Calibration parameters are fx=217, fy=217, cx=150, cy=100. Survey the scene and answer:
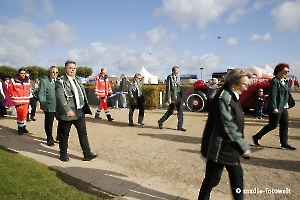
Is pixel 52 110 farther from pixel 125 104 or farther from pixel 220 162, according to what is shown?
pixel 125 104

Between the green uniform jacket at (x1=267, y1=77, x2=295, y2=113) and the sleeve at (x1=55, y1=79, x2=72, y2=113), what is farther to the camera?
the green uniform jacket at (x1=267, y1=77, x2=295, y2=113)

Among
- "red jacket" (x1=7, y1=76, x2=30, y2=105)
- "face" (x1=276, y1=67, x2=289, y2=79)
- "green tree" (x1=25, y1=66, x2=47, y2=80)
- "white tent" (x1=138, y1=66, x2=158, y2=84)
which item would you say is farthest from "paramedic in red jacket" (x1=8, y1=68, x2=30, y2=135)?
"green tree" (x1=25, y1=66, x2=47, y2=80)

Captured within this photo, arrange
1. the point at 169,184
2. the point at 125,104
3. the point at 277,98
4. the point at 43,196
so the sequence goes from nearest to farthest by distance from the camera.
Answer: the point at 43,196, the point at 169,184, the point at 277,98, the point at 125,104

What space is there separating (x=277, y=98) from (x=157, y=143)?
2800 mm

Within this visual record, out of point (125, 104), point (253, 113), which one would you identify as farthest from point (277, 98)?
point (125, 104)

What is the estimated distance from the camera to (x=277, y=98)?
4.43 metres

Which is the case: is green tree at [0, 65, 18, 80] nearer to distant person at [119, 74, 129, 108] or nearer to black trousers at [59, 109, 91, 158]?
distant person at [119, 74, 129, 108]

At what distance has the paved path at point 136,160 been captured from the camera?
3054 millimetres

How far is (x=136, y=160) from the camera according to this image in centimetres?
419

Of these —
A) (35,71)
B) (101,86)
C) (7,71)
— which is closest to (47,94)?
(101,86)

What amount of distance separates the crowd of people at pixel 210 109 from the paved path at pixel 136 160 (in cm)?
40

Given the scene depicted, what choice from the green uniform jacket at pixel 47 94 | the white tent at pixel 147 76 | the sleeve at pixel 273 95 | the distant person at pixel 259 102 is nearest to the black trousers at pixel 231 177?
the sleeve at pixel 273 95

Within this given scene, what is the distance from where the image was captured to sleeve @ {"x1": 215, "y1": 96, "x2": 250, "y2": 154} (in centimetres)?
212

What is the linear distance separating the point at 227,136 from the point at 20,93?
5.94 metres
